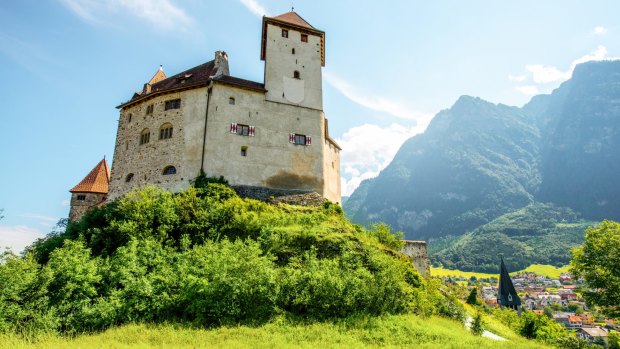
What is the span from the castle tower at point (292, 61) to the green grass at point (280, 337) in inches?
816

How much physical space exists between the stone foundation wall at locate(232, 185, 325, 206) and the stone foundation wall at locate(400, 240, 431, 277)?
7.78 metres

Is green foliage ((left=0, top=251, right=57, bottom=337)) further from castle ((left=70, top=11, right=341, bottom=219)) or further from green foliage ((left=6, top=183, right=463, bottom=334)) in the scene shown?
castle ((left=70, top=11, right=341, bottom=219))

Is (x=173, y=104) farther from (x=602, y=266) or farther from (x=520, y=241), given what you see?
(x=520, y=241)

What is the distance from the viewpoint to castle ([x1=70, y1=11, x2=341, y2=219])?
2856cm

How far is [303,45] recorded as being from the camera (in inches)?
1328

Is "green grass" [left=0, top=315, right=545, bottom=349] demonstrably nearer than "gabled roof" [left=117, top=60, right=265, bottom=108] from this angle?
Yes

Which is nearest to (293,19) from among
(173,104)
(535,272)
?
(173,104)

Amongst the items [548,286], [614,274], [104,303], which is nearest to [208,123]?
[104,303]

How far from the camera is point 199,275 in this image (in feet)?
54.0

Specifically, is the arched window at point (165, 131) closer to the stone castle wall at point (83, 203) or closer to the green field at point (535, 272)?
the stone castle wall at point (83, 203)

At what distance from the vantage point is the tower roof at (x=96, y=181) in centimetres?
3503

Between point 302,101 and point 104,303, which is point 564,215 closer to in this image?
point 302,101

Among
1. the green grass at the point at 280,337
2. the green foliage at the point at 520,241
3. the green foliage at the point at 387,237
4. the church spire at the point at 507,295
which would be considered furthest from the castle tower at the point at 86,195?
the green foliage at the point at 520,241

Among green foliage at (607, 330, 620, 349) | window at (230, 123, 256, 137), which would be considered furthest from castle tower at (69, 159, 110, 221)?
green foliage at (607, 330, 620, 349)
